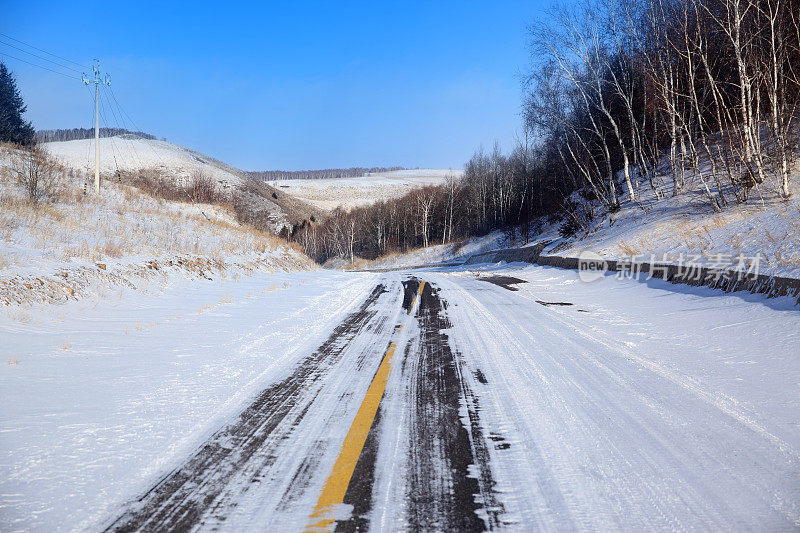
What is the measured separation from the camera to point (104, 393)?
12.1ft

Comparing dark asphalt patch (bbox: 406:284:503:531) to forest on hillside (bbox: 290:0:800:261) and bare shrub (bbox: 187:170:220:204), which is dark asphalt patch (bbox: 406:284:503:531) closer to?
forest on hillside (bbox: 290:0:800:261)

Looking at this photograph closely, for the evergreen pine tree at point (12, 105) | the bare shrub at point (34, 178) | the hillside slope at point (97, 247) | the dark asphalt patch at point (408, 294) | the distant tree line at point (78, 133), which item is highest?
the distant tree line at point (78, 133)

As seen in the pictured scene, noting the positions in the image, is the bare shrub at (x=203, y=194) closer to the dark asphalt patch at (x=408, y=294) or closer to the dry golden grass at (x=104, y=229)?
the dry golden grass at (x=104, y=229)

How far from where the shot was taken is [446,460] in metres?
2.65

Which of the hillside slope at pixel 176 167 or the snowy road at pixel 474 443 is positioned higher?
the hillside slope at pixel 176 167

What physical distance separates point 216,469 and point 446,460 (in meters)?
1.46

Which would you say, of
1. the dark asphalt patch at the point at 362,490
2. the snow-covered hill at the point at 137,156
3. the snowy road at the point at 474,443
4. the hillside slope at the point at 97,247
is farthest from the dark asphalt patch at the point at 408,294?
the snow-covered hill at the point at 137,156

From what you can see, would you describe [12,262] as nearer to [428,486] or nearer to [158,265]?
[158,265]

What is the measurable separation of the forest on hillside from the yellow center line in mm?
13302

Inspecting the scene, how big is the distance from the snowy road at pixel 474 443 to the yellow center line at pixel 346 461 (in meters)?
0.01

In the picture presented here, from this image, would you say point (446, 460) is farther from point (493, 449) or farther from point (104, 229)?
point (104, 229)

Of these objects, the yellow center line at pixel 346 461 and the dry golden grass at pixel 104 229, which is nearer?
the yellow center line at pixel 346 461

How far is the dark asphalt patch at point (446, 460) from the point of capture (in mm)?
2107

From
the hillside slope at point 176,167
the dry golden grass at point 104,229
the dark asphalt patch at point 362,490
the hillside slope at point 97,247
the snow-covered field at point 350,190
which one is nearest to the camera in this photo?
the dark asphalt patch at point 362,490
